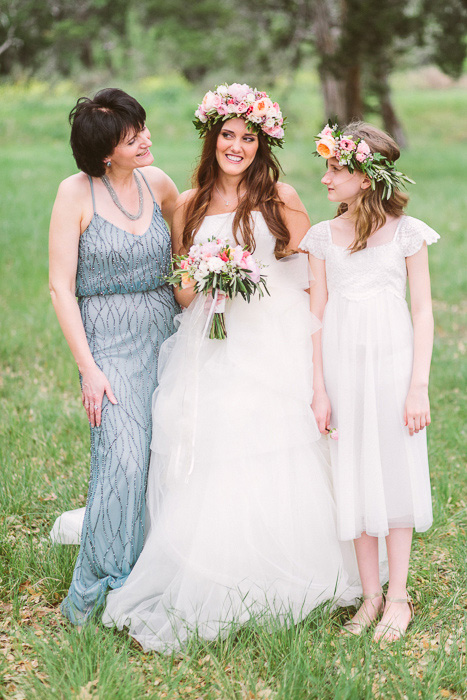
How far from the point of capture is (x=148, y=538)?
3.49 m

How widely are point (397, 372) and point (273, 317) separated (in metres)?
0.63

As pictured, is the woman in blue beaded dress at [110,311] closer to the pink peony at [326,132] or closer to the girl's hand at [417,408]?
the pink peony at [326,132]

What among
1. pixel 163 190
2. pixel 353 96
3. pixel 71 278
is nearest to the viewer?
pixel 71 278

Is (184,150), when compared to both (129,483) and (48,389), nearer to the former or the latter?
(48,389)

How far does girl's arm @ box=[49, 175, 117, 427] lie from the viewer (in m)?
3.53

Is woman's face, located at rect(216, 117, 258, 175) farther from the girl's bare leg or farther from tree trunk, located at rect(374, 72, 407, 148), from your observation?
tree trunk, located at rect(374, 72, 407, 148)

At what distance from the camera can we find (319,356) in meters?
3.48

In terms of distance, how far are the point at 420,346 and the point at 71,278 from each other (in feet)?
5.22

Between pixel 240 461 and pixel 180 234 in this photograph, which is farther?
pixel 180 234

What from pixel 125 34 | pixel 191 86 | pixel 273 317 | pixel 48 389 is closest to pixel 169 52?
pixel 191 86

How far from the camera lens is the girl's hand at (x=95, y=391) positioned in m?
3.54

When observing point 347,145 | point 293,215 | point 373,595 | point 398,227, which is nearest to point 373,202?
point 398,227

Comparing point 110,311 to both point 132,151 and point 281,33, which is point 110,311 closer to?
point 132,151

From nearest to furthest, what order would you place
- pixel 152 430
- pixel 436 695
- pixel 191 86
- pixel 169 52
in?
pixel 436 695 → pixel 152 430 → pixel 191 86 → pixel 169 52
